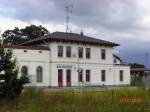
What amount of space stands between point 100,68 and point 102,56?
207 centimetres

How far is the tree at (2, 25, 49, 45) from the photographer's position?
92062 mm

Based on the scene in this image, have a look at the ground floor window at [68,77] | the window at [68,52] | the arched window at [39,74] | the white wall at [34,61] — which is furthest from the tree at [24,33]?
the arched window at [39,74]

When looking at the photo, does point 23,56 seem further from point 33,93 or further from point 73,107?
point 73,107

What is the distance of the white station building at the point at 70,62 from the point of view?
→ 60.2 meters

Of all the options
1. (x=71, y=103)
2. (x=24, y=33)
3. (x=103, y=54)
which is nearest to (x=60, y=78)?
(x=103, y=54)

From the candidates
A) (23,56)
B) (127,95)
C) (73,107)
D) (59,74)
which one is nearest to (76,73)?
(59,74)

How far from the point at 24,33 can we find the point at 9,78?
6958 centimetres

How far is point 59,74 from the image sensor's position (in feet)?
208

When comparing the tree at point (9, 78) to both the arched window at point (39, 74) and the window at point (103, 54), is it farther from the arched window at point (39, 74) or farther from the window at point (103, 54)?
the window at point (103, 54)

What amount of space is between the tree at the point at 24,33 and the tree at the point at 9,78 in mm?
66192

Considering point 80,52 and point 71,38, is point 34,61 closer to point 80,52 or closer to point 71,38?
point 71,38

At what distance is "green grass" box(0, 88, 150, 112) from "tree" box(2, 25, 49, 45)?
65560 mm

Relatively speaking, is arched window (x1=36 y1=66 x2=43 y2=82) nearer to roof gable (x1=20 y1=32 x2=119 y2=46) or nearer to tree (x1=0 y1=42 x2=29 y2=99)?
roof gable (x1=20 y1=32 x2=119 y2=46)

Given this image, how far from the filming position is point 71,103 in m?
23.5
